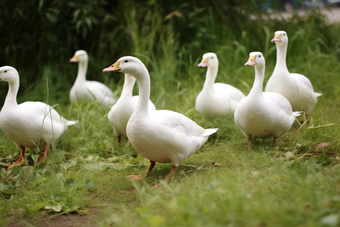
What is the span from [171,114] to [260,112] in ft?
3.27

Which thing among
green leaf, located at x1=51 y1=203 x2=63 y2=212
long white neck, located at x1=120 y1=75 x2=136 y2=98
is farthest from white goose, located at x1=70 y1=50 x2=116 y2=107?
green leaf, located at x1=51 y1=203 x2=63 y2=212

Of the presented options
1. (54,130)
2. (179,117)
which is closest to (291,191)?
(179,117)

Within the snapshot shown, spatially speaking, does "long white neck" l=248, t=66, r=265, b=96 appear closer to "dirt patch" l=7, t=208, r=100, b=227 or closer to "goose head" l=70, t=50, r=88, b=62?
"dirt patch" l=7, t=208, r=100, b=227

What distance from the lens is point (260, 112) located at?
12.3 ft

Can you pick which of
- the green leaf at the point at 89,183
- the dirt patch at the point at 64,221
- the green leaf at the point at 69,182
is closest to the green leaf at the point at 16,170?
the green leaf at the point at 69,182

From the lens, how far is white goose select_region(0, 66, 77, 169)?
4.07 meters

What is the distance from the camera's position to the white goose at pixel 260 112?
12.3ft

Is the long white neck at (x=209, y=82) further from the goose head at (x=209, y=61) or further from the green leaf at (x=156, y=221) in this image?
the green leaf at (x=156, y=221)

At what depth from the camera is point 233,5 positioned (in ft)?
25.9

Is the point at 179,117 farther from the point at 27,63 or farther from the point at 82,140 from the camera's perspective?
the point at 27,63

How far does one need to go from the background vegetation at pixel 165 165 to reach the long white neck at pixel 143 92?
25.8 inches

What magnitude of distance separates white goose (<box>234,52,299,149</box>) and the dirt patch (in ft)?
6.17

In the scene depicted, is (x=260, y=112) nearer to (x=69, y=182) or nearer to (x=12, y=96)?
(x=69, y=182)

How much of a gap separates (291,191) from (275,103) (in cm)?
169
